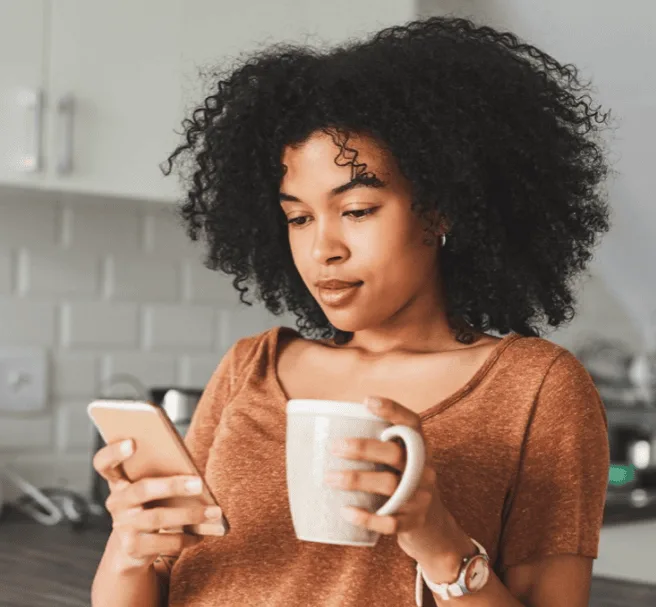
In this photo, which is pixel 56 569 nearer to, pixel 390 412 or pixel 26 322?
pixel 26 322

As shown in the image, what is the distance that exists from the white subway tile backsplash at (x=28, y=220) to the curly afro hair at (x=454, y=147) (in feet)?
3.30

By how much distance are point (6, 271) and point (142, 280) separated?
1.00ft

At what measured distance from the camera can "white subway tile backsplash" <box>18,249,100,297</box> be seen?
2.18 m

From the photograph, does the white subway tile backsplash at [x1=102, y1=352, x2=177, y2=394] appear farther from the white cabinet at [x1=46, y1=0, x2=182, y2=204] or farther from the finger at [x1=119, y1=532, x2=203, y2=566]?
the finger at [x1=119, y1=532, x2=203, y2=566]

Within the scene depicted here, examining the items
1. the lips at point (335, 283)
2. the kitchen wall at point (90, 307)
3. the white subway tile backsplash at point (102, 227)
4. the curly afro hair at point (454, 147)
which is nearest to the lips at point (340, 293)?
the lips at point (335, 283)

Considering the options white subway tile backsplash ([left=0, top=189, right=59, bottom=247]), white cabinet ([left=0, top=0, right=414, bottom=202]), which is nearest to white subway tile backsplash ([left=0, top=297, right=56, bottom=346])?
white subway tile backsplash ([left=0, top=189, right=59, bottom=247])

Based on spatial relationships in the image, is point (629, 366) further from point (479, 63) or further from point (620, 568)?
point (479, 63)

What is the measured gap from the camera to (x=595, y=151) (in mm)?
1179

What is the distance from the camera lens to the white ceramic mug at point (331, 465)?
0.75 metres

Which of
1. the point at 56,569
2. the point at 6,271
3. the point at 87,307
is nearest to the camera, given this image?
the point at 56,569

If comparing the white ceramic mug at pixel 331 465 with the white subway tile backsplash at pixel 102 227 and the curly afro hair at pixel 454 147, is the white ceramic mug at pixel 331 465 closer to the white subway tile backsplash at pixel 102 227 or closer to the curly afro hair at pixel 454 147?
the curly afro hair at pixel 454 147

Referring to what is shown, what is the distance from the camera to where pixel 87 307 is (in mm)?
2262

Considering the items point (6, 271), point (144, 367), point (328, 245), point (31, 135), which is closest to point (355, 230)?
point (328, 245)

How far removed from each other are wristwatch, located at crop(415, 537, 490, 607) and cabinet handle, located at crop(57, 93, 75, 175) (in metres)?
1.28
